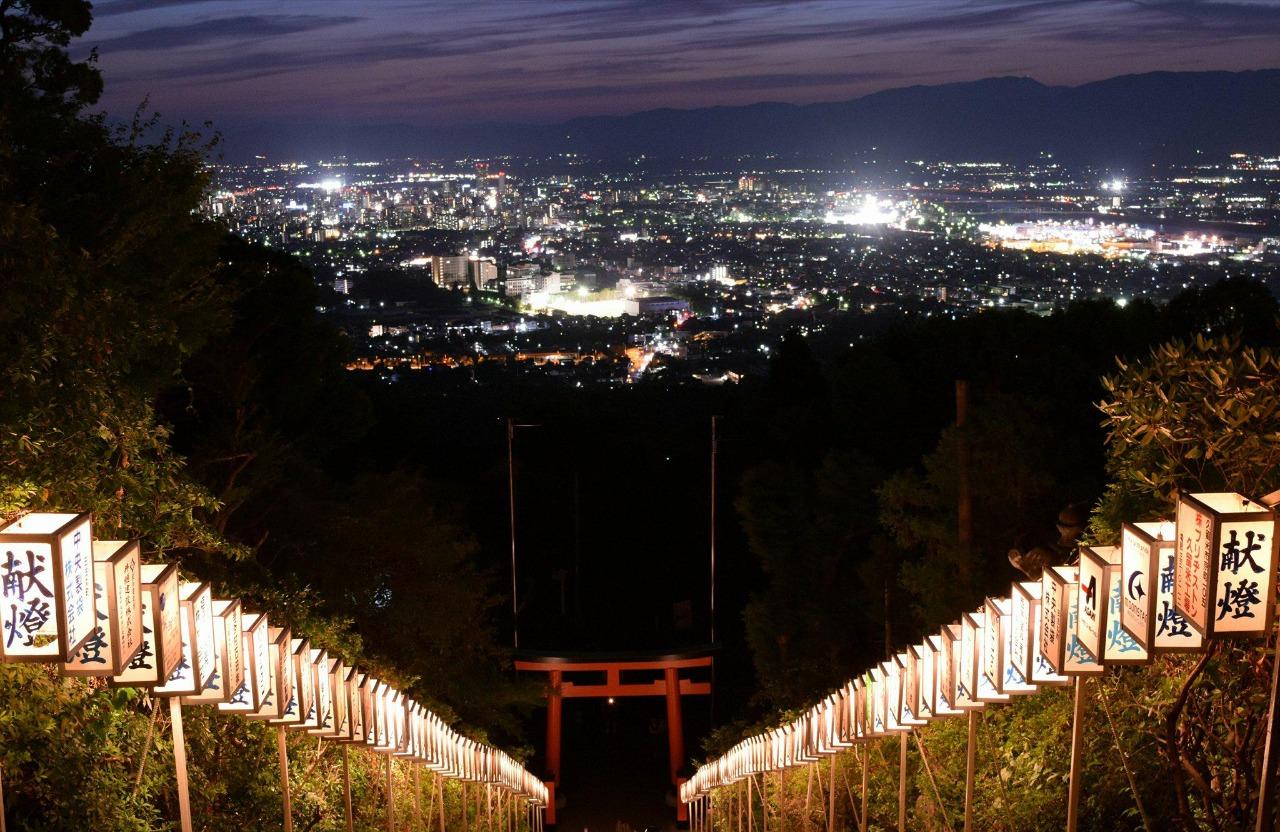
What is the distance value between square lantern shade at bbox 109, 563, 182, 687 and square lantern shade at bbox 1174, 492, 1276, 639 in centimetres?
331

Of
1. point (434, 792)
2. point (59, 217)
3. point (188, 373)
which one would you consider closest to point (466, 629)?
point (434, 792)

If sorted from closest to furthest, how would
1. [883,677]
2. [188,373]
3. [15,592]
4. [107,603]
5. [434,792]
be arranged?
1. [15,592]
2. [107,603]
3. [883,677]
4. [434,792]
5. [188,373]

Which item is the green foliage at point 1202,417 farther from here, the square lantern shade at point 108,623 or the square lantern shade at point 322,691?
the square lantern shade at point 322,691

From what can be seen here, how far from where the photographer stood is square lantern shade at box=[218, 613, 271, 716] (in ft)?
15.8

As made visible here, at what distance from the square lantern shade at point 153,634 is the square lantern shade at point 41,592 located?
14.3 inches

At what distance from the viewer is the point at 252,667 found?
4828 mm

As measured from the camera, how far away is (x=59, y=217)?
24.4 ft

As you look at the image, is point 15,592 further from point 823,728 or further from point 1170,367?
point 823,728

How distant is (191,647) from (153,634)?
31cm

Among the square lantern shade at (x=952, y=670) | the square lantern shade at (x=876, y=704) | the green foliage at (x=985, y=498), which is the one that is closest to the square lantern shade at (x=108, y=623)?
the square lantern shade at (x=952, y=670)

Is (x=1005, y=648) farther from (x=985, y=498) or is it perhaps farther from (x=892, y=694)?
(x=985, y=498)

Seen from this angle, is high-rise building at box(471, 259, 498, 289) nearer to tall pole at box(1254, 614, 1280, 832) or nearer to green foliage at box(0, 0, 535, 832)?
green foliage at box(0, 0, 535, 832)

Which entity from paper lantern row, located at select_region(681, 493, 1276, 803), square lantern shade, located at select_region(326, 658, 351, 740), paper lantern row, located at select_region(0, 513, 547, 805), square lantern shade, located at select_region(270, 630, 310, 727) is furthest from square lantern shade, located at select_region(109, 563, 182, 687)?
paper lantern row, located at select_region(681, 493, 1276, 803)

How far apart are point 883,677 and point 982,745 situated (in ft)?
2.34
